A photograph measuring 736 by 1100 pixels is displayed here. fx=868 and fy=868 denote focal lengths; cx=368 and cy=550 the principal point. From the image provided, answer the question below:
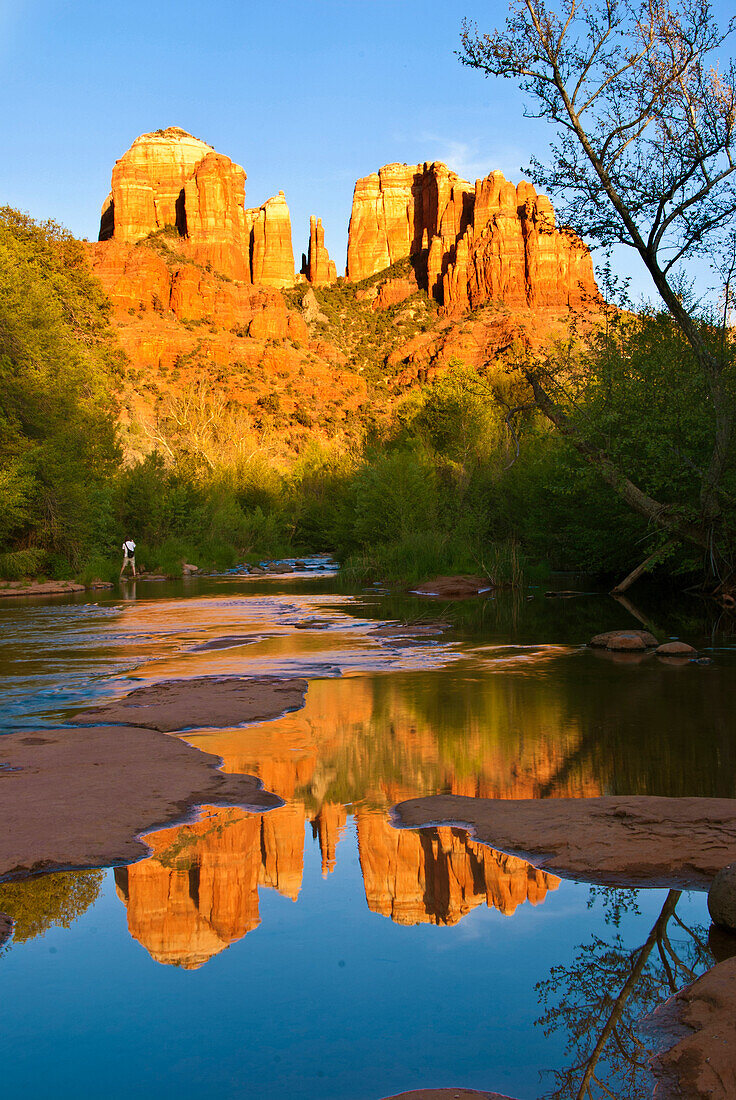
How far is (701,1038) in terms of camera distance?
2492 mm

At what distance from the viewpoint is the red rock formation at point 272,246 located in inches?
4966

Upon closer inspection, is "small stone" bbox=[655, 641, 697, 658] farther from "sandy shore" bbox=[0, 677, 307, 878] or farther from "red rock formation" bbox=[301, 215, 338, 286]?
"red rock formation" bbox=[301, 215, 338, 286]

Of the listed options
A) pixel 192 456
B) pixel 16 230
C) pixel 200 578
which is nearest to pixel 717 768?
pixel 200 578

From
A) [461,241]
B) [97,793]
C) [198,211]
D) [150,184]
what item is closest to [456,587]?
[97,793]

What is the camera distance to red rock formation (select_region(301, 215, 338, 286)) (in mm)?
129375

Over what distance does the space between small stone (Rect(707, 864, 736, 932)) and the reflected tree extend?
92 mm

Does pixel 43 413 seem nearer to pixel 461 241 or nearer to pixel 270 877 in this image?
pixel 270 877

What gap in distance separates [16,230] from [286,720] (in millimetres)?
28845

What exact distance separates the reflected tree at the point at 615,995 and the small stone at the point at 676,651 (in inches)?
299

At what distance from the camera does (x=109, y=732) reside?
6.61 metres

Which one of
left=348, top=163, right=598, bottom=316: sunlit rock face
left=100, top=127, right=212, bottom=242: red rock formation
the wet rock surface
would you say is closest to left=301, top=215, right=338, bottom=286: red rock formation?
left=348, top=163, right=598, bottom=316: sunlit rock face

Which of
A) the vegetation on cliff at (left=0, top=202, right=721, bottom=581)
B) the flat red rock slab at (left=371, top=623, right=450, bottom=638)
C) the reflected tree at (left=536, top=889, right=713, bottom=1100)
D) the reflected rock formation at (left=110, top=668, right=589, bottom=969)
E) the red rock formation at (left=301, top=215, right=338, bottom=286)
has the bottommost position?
the reflected tree at (left=536, top=889, right=713, bottom=1100)

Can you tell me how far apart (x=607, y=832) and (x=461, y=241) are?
114119 mm

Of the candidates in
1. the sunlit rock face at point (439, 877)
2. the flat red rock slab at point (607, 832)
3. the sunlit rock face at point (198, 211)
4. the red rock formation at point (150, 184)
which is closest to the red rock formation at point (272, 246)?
the sunlit rock face at point (198, 211)
